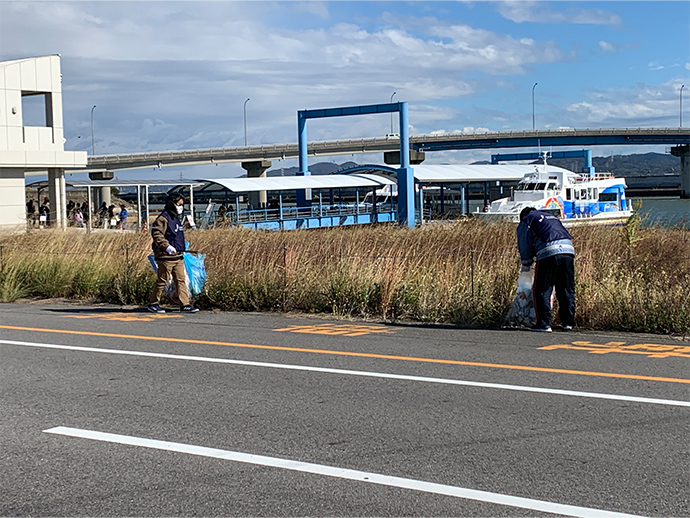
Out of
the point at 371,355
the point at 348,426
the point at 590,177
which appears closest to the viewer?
the point at 348,426

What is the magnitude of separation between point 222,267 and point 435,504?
35.0 feet

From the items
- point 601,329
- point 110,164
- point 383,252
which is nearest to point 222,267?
point 383,252

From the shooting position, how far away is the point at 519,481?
525 cm

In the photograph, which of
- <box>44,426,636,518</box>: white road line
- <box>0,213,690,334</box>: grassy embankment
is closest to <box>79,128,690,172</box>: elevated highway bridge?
<box>0,213,690,334</box>: grassy embankment

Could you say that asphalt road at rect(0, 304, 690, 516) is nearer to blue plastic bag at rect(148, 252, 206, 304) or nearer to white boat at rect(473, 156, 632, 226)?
blue plastic bag at rect(148, 252, 206, 304)

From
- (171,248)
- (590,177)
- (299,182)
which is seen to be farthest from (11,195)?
(590,177)

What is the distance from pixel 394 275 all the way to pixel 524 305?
8.11 feet

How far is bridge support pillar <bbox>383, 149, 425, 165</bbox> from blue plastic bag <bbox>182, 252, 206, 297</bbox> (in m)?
78.9

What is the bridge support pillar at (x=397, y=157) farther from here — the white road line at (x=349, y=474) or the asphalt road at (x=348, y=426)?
the white road line at (x=349, y=474)

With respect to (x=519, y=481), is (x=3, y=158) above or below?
above

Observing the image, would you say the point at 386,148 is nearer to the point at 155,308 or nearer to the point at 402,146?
the point at 402,146

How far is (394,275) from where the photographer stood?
43.3ft

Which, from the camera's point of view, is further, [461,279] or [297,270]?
[297,270]

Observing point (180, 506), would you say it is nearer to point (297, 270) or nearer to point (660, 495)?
point (660, 495)
